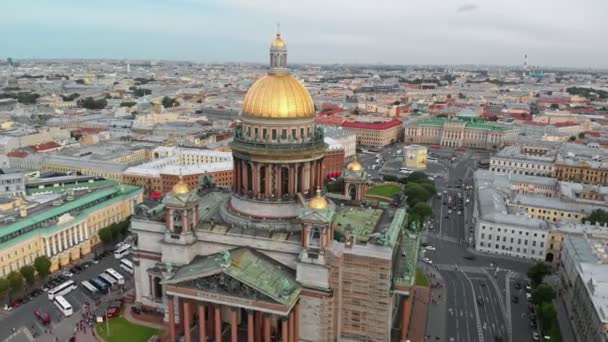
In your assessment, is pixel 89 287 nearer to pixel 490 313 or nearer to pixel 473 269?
pixel 490 313

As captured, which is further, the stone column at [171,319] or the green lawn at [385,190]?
the green lawn at [385,190]

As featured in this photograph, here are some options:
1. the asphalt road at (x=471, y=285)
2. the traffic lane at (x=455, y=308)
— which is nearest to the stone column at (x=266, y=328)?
the asphalt road at (x=471, y=285)

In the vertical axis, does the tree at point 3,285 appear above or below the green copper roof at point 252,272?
below

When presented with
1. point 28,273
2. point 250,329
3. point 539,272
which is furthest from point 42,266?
point 539,272

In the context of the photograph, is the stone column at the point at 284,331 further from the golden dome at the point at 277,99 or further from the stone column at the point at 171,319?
the golden dome at the point at 277,99

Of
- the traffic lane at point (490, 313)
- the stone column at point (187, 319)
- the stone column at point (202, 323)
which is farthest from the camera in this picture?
the traffic lane at point (490, 313)

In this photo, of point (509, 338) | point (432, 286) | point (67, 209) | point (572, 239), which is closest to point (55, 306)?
point (67, 209)

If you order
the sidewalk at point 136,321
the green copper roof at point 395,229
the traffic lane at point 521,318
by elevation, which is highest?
the green copper roof at point 395,229
